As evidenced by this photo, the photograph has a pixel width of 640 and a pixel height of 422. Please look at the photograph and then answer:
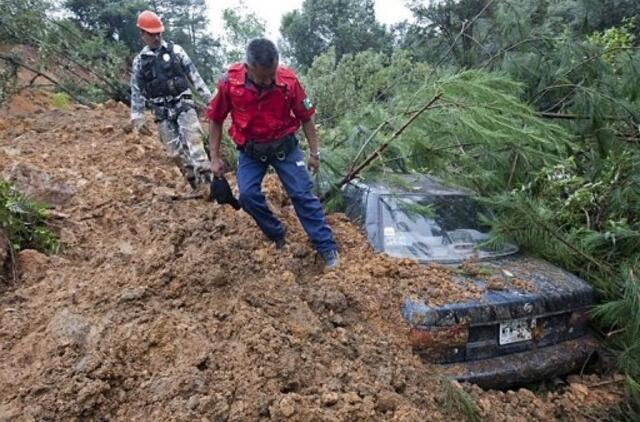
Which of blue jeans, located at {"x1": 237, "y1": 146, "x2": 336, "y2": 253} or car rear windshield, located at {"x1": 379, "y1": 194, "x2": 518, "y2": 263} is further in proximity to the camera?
blue jeans, located at {"x1": 237, "y1": 146, "x2": 336, "y2": 253}

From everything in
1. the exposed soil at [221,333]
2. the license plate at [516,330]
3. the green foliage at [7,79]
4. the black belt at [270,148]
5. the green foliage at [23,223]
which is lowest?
the license plate at [516,330]

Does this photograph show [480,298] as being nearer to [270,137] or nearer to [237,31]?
[270,137]

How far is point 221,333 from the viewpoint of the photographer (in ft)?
10.00

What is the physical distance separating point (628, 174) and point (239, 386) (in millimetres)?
3304

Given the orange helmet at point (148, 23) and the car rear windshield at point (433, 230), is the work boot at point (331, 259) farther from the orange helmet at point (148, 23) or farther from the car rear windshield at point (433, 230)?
the orange helmet at point (148, 23)

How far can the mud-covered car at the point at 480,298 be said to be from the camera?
309 cm

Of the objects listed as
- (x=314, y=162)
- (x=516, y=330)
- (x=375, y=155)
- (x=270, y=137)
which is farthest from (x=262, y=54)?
(x=516, y=330)

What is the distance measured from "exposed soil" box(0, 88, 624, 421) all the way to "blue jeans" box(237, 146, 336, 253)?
16 centimetres

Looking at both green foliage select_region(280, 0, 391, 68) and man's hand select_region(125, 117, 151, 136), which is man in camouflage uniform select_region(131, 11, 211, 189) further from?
green foliage select_region(280, 0, 391, 68)

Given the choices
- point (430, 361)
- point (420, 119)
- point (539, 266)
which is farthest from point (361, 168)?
point (430, 361)

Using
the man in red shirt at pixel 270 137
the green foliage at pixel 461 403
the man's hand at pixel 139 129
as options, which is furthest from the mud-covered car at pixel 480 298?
the man's hand at pixel 139 129

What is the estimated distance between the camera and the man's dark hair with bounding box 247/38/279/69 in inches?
140

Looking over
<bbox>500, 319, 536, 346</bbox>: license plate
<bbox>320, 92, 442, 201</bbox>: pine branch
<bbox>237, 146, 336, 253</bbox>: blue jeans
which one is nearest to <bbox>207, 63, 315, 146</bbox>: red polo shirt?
<bbox>237, 146, 336, 253</bbox>: blue jeans

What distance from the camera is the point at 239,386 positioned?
8.68 feet
